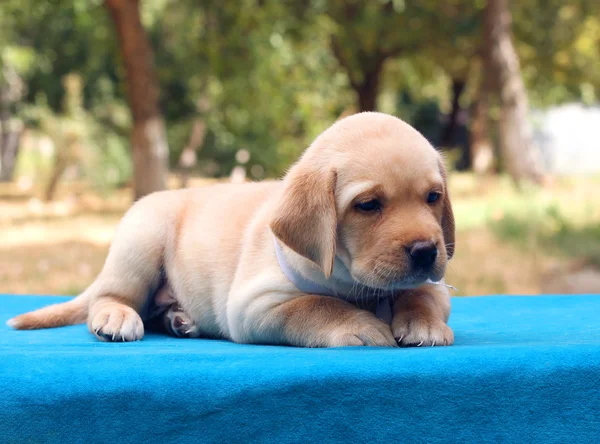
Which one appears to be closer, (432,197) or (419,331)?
(419,331)

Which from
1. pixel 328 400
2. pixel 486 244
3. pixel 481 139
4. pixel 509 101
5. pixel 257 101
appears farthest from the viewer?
pixel 481 139

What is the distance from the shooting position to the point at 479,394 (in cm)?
262

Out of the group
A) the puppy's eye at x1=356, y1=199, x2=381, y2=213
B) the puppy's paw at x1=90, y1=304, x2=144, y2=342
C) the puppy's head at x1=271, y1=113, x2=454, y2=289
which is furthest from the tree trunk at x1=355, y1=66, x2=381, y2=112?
the puppy's eye at x1=356, y1=199, x2=381, y2=213

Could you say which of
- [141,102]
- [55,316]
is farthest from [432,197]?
[141,102]

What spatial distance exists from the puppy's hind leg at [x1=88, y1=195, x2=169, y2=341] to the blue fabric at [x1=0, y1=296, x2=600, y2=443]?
4.18 ft

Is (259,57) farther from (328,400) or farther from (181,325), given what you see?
(328,400)

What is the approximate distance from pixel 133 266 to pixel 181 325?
395 mm

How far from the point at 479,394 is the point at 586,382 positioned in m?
0.36

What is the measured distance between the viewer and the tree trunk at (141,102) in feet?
44.6

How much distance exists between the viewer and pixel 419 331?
10.2 feet

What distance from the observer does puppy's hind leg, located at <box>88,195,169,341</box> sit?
4141 millimetres

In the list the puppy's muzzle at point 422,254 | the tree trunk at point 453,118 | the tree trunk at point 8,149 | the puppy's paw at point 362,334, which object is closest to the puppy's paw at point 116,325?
the puppy's paw at point 362,334

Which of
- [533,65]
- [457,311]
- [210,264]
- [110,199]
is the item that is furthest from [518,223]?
[533,65]

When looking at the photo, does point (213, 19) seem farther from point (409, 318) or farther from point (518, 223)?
point (409, 318)
